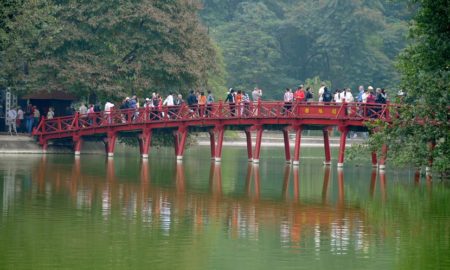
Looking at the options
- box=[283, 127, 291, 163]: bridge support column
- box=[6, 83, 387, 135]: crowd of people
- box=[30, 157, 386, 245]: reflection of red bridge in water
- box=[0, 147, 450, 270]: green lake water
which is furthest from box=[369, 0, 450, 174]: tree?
box=[283, 127, 291, 163]: bridge support column

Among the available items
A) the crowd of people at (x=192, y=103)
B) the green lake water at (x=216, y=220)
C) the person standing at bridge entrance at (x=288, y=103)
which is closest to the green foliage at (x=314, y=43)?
the crowd of people at (x=192, y=103)

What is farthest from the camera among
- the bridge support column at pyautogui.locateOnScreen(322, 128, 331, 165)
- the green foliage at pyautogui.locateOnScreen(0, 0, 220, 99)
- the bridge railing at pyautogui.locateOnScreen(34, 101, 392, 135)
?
the green foliage at pyautogui.locateOnScreen(0, 0, 220, 99)

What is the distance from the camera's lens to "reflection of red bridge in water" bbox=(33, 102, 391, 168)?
52.0m

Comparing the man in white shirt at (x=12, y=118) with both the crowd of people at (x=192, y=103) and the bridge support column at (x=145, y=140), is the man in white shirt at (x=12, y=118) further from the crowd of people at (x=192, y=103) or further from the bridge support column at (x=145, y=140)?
the bridge support column at (x=145, y=140)

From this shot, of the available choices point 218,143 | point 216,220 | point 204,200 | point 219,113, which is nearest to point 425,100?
point 204,200

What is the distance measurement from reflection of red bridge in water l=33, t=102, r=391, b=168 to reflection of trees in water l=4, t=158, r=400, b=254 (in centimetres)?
732

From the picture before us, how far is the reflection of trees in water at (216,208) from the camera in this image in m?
27.6

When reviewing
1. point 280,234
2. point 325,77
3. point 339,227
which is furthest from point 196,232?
point 325,77

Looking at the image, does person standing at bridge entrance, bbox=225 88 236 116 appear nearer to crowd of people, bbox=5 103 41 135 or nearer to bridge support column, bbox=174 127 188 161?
bridge support column, bbox=174 127 188 161

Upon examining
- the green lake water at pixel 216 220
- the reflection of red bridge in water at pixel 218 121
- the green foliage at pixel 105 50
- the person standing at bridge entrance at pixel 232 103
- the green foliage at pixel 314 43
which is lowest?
the green lake water at pixel 216 220

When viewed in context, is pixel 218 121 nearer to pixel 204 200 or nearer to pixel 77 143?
pixel 77 143

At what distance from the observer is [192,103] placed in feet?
188

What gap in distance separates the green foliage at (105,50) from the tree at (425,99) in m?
21.2

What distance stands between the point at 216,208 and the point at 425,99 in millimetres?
9261
